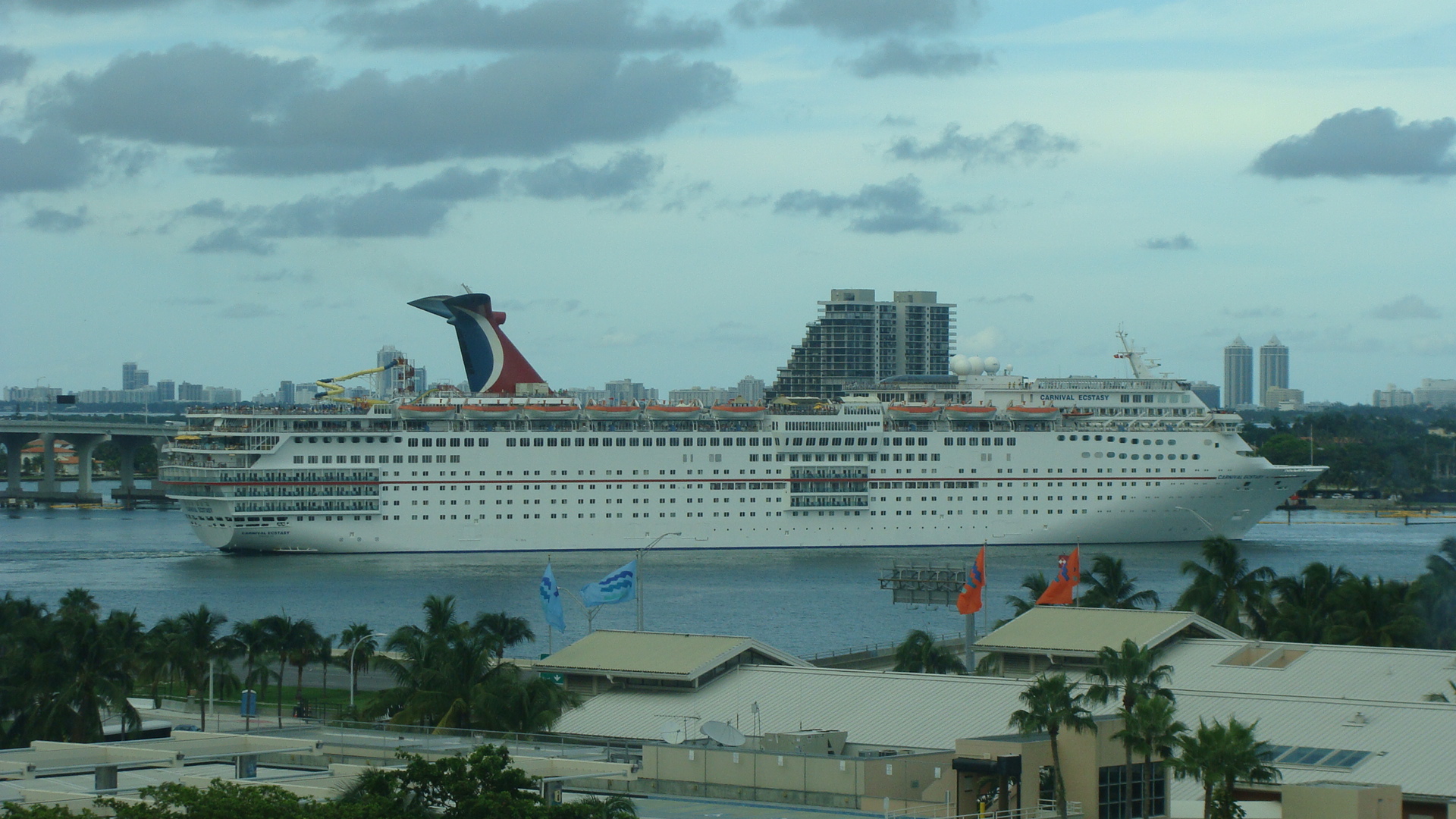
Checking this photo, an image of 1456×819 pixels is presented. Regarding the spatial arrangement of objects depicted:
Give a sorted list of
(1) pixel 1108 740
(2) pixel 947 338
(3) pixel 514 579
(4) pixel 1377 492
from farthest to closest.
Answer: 1. (2) pixel 947 338
2. (4) pixel 1377 492
3. (3) pixel 514 579
4. (1) pixel 1108 740

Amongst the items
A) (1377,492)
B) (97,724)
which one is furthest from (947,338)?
(97,724)

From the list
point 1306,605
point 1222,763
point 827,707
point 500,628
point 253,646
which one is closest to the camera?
point 1222,763

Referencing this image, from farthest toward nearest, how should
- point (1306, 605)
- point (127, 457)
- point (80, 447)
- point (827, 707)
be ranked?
point (127, 457) < point (80, 447) < point (1306, 605) < point (827, 707)

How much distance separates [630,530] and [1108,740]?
156 feet

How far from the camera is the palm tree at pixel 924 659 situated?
29156 mm

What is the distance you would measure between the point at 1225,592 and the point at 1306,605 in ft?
6.00

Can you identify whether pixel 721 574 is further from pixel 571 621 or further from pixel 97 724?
pixel 97 724

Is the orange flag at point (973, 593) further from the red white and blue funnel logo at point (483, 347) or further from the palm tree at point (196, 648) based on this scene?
the red white and blue funnel logo at point (483, 347)

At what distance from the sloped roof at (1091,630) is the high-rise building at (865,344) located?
11094cm

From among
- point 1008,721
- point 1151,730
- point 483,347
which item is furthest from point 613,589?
point 483,347

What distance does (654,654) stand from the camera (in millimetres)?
25547

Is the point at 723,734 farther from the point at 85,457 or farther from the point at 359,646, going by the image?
the point at 85,457

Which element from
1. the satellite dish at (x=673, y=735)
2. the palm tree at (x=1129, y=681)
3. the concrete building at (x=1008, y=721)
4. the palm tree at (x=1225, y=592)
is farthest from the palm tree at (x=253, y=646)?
the palm tree at (x=1225, y=592)

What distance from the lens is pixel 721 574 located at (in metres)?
58.6
